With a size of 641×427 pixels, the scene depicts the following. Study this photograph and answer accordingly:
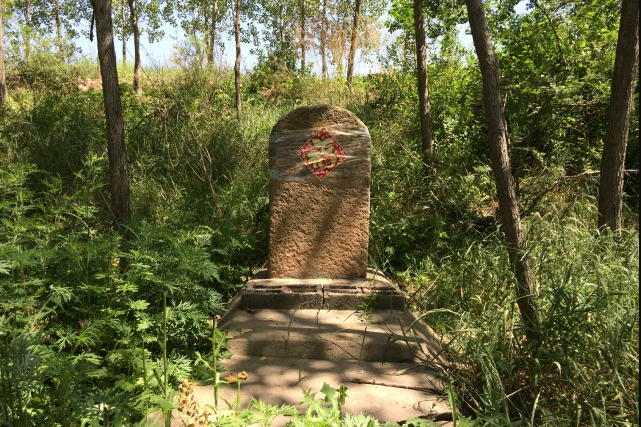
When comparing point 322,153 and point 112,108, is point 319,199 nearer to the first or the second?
point 322,153

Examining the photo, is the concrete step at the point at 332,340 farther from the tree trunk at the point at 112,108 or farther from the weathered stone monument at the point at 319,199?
the tree trunk at the point at 112,108

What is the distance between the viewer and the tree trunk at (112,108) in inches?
170

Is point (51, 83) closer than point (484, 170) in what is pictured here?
No

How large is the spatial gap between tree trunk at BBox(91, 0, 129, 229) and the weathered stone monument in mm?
1424

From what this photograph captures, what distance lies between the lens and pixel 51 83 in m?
11.1

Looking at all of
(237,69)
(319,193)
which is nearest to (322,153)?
(319,193)

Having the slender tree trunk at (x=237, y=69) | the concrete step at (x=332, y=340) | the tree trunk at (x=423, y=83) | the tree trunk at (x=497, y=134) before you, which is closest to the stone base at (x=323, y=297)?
the concrete step at (x=332, y=340)

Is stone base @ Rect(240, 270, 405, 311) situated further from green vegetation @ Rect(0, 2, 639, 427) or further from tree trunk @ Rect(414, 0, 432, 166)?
tree trunk @ Rect(414, 0, 432, 166)

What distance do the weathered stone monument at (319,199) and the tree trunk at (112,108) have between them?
1424mm

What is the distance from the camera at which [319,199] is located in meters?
4.29

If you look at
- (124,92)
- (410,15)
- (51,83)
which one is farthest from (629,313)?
(51,83)

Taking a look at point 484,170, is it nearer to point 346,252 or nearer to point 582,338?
point 346,252

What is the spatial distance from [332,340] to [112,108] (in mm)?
2887

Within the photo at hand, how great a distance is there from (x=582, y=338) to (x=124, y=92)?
9.83 metres
